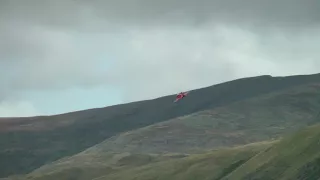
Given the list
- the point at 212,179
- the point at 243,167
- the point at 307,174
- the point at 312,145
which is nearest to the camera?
the point at 307,174

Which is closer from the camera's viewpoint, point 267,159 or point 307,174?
point 307,174

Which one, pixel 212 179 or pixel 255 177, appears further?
pixel 212 179

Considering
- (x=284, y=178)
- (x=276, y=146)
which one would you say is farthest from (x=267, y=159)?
(x=284, y=178)

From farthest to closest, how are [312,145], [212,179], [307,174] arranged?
[212,179], [312,145], [307,174]

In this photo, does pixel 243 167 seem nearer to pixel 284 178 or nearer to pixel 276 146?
pixel 276 146

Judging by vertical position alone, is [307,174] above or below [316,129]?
below

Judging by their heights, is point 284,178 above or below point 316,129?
below

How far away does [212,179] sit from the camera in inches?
7702

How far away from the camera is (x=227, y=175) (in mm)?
187625

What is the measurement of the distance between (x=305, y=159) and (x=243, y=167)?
22665 millimetres

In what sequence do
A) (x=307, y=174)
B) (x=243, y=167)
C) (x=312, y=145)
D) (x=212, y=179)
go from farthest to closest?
(x=212, y=179), (x=243, y=167), (x=312, y=145), (x=307, y=174)

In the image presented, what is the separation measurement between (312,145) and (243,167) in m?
21.6

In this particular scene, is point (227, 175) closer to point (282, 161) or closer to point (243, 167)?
point (243, 167)

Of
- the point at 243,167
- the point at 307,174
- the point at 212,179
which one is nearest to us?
the point at 307,174
